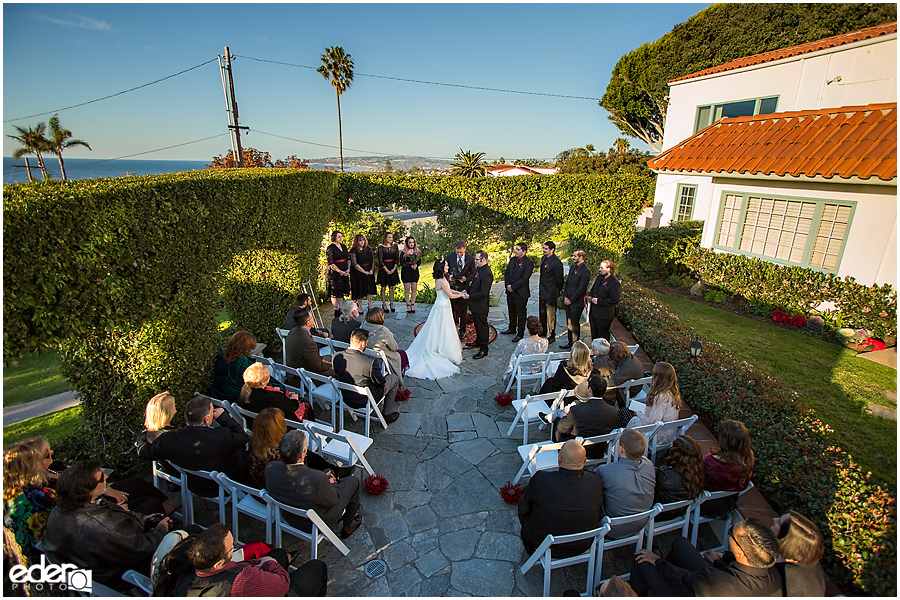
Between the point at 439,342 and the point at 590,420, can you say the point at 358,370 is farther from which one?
the point at 590,420


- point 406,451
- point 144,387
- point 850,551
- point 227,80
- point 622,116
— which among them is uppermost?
point 622,116

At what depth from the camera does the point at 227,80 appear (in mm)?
13695

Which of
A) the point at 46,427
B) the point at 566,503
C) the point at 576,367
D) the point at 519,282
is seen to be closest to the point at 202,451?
the point at 566,503

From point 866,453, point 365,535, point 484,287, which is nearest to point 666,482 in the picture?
point 365,535

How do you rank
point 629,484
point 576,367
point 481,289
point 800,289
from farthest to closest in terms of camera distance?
point 800,289 < point 481,289 < point 576,367 < point 629,484

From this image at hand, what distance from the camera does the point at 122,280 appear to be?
4.39 m

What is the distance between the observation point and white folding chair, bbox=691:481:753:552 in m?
3.83

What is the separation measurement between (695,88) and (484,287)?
15.3 meters

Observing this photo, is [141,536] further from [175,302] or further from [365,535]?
[175,302]

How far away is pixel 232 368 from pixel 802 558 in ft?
19.9

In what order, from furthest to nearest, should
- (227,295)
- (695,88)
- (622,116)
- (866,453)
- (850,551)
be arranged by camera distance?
1. (622,116)
2. (695,88)
3. (227,295)
4. (866,453)
5. (850,551)

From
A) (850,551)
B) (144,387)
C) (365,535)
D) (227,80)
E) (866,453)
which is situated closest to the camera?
(850,551)

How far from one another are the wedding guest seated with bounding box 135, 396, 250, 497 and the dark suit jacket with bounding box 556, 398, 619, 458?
3436 mm

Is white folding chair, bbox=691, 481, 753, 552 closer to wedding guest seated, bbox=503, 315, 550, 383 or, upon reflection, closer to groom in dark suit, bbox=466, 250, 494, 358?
wedding guest seated, bbox=503, 315, 550, 383
